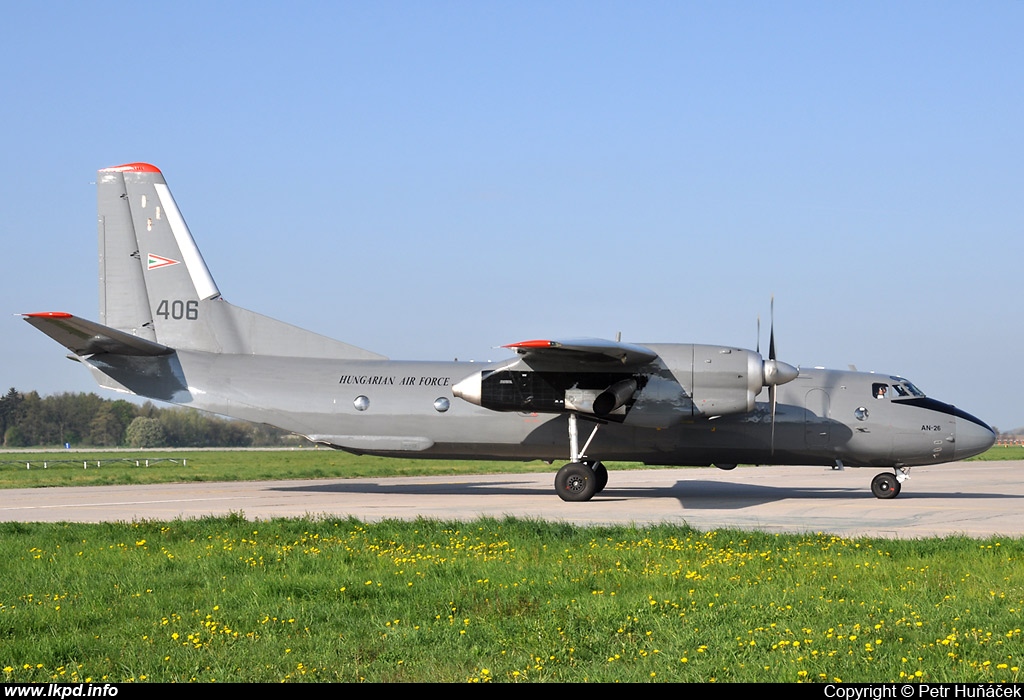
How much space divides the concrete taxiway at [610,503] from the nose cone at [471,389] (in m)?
2.48

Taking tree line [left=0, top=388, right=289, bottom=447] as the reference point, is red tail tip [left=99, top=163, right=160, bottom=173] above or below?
above

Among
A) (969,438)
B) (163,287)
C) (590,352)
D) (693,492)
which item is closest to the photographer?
(590,352)

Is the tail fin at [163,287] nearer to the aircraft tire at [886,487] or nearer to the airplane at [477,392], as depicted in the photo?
the airplane at [477,392]

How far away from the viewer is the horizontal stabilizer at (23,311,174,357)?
21.4 m

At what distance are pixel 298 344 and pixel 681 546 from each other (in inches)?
588

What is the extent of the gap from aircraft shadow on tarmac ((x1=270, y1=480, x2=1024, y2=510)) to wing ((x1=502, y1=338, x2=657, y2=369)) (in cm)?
338

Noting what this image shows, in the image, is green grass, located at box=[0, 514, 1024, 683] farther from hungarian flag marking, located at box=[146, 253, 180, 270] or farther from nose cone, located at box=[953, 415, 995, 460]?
hungarian flag marking, located at box=[146, 253, 180, 270]

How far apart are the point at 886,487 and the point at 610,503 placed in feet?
23.4

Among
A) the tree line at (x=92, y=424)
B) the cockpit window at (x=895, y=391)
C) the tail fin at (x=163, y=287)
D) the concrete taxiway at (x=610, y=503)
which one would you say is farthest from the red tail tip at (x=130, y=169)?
the tree line at (x=92, y=424)

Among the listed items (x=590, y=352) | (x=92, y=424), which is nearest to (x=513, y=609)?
(x=590, y=352)

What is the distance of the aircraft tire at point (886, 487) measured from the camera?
935 inches

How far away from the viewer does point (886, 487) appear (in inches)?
937

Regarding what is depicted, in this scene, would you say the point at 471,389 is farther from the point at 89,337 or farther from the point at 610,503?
the point at 89,337

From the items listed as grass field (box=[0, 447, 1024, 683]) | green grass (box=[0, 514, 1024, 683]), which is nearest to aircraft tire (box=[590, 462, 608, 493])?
grass field (box=[0, 447, 1024, 683])
